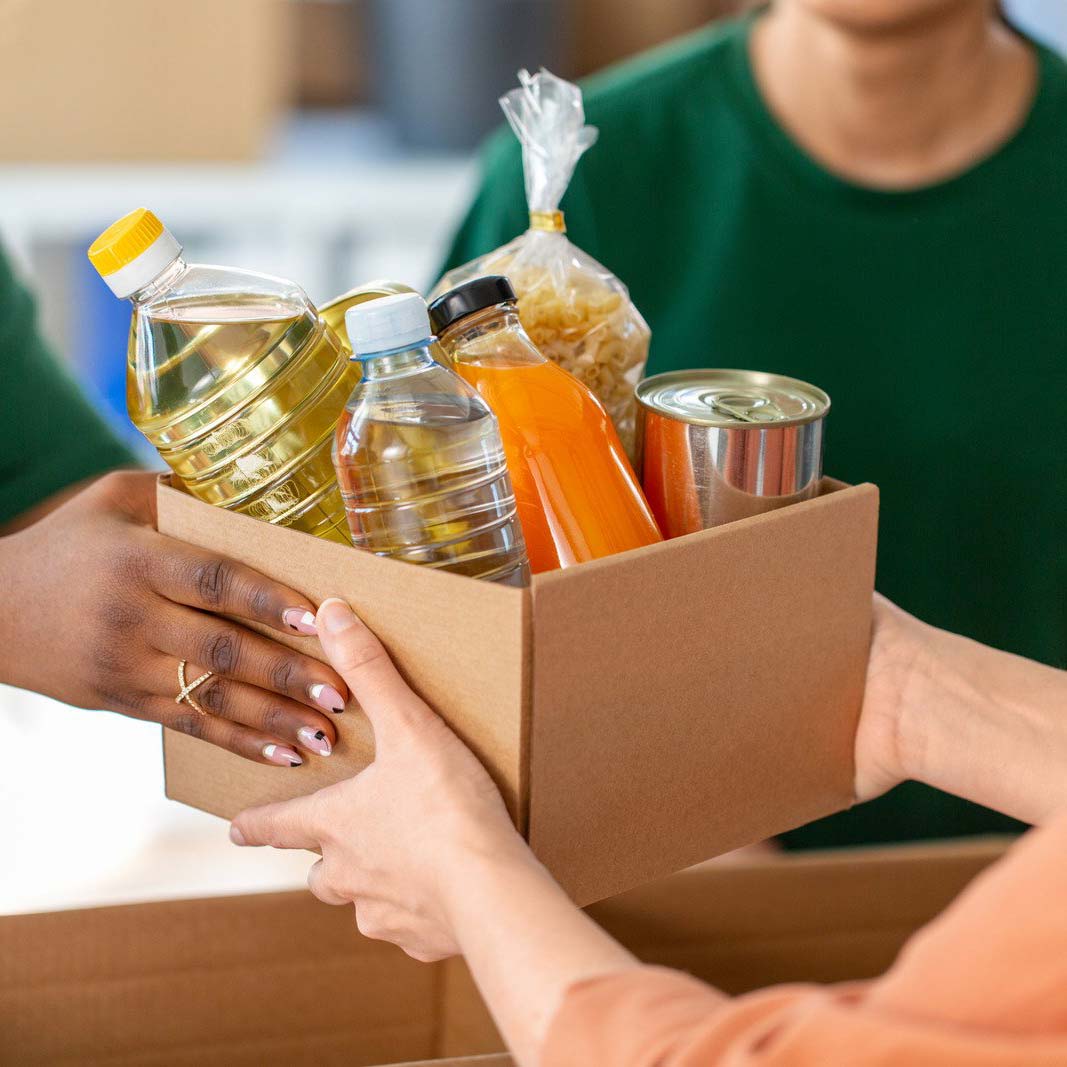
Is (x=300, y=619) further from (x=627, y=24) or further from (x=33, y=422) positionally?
(x=627, y=24)

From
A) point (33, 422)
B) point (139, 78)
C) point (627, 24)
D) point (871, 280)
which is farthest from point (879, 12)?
point (139, 78)

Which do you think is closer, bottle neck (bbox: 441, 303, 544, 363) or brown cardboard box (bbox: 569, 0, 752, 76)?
bottle neck (bbox: 441, 303, 544, 363)

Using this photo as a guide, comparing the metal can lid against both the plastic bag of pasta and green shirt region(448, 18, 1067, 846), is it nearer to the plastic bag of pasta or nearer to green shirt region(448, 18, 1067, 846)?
the plastic bag of pasta

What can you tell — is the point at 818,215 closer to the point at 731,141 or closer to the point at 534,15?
the point at 731,141

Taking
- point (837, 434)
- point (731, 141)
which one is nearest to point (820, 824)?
point (837, 434)

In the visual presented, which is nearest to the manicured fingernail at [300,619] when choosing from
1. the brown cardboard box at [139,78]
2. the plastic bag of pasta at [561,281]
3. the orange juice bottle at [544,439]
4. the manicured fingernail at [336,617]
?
the manicured fingernail at [336,617]

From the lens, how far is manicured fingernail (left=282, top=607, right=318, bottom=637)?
65 cm

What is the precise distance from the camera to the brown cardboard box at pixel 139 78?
2039 mm

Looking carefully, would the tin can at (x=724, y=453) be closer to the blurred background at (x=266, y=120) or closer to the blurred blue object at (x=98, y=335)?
the blurred background at (x=266, y=120)

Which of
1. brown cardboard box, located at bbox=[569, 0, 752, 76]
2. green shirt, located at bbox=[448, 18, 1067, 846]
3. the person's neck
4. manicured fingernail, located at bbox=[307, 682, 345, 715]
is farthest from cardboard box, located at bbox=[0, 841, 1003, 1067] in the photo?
brown cardboard box, located at bbox=[569, 0, 752, 76]

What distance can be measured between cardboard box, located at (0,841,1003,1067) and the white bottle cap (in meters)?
0.44

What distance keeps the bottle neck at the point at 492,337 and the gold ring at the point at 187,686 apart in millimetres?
227

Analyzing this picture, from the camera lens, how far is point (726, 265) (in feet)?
3.96

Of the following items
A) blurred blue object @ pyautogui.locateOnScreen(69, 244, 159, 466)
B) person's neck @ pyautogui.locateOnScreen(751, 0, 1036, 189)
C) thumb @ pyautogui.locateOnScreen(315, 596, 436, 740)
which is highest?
person's neck @ pyautogui.locateOnScreen(751, 0, 1036, 189)
